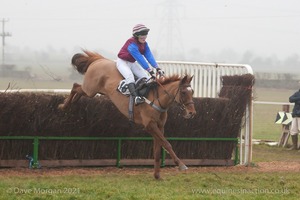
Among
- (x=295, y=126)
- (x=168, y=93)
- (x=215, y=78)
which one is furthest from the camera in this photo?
(x=295, y=126)

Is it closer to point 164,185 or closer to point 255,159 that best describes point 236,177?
point 164,185

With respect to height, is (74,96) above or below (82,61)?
below

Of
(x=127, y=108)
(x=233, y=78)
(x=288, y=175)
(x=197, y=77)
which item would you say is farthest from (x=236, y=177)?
(x=197, y=77)

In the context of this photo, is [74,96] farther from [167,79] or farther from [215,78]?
[215,78]

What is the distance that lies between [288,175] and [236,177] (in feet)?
3.77

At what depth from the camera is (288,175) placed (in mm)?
10930

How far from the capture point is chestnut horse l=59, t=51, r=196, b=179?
33.0 ft

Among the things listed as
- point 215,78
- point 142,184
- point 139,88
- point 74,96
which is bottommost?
point 142,184

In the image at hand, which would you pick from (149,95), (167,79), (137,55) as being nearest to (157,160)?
(149,95)

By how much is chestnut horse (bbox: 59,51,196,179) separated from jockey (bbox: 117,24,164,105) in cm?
23

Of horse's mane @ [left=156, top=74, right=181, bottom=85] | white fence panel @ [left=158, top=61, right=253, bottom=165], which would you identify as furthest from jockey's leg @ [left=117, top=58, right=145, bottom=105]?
white fence panel @ [left=158, top=61, right=253, bottom=165]

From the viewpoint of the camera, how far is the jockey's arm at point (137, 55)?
1033cm

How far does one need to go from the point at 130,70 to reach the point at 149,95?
0.67m

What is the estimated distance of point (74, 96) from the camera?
36.7 feet
